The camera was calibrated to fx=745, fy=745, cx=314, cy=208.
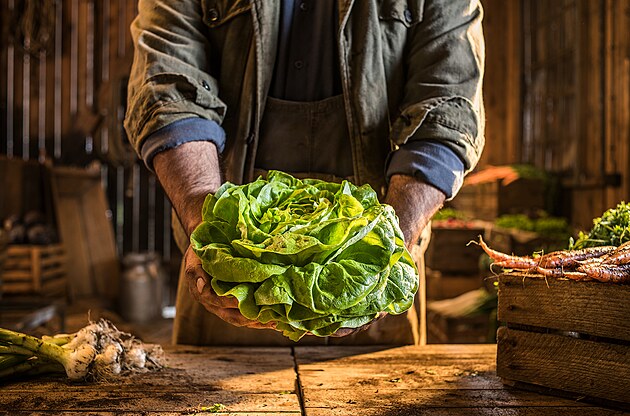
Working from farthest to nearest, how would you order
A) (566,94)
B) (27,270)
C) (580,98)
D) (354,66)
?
(566,94)
(27,270)
(580,98)
(354,66)

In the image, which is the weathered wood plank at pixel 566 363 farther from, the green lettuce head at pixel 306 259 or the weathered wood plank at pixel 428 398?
the green lettuce head at pixel 306 259

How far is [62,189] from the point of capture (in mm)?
7789

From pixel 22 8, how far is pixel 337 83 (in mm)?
6828

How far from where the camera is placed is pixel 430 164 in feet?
7.25

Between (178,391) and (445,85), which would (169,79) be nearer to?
(445,85)

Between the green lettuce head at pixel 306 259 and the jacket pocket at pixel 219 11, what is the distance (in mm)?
876

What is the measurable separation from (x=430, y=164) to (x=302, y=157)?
50 cm

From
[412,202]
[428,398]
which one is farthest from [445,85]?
[428,398]

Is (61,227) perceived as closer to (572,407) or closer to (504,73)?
(504,73)

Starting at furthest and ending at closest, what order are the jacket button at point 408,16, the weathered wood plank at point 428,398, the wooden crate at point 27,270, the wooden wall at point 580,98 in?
1. the wooden crate at point 27,270
2. the wooden wall at point 580,98
3. the jacket button at point 408,16
4. the weathered wood plank at point 428,398

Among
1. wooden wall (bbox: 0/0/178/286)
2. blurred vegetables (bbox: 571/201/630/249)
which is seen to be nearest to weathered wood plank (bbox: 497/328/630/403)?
blurred vegetables (bbox: 571/201/630/249)

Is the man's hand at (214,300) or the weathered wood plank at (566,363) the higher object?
the man's hand at (214,300)

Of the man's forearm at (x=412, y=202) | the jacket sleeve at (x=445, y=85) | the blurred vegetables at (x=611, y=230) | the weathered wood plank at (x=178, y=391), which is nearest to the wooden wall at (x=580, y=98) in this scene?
the jacket sleeve at (x=445, y=85)

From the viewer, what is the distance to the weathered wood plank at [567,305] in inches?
68.1
